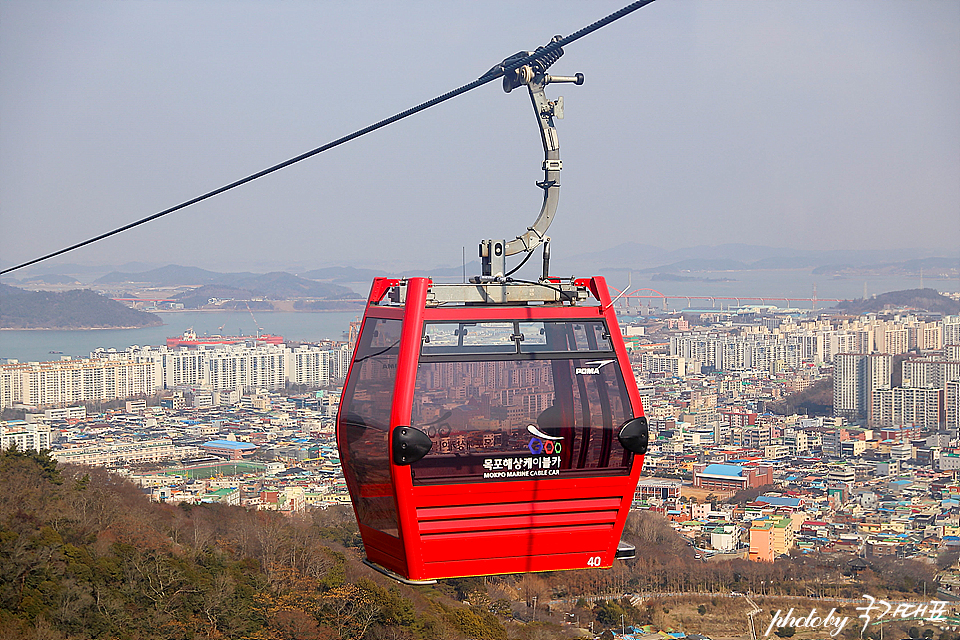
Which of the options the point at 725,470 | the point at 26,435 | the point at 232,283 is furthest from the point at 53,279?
the point at 725,470

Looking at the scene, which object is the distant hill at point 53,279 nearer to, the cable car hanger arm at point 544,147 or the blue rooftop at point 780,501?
the blue rooftop at point 780,501

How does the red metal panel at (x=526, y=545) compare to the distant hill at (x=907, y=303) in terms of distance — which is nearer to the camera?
the red metal panel at (x=526, y=545)

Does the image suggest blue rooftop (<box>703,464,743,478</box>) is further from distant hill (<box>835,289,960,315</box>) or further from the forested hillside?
distant hill (<box>835,289,960,315</box>)

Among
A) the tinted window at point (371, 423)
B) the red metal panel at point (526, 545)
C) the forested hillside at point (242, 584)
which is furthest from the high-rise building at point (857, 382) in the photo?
the tinted window at point (371, 423)

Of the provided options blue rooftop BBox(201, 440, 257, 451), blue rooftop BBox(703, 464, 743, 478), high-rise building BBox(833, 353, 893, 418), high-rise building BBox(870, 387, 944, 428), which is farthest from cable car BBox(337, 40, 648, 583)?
high-rise building BBox(833, 353, 893, 418)

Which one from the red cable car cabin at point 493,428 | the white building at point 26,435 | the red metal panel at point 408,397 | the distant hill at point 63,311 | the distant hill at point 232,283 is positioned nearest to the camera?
the red metal panel at point 408,397

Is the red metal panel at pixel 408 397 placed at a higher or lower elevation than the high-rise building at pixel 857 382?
higher

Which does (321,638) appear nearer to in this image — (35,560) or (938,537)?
(35,560)
